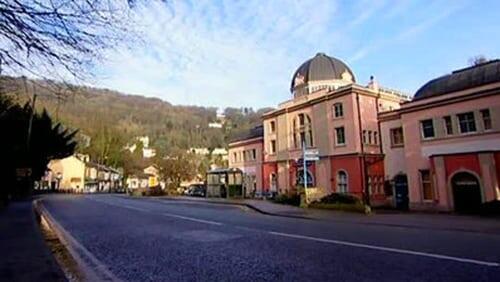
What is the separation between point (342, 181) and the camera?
41.0 m

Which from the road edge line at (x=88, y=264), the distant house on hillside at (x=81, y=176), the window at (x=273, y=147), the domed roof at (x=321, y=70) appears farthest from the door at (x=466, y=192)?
the distant house on hillside at (x=81, y=176)

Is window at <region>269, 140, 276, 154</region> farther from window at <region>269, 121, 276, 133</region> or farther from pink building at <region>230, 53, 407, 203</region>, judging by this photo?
window at <region>269, 121, 276, 133</region>

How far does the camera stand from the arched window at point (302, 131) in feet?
150

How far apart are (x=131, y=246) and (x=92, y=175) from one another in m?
94.1

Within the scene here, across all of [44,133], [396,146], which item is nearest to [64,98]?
[44,133]

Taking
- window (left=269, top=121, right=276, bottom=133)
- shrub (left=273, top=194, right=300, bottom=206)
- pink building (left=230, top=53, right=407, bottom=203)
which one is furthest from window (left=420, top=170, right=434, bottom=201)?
window (left=269, top=121, right=276, bottom=133)

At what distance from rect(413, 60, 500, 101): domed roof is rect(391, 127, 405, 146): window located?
12.5 ft

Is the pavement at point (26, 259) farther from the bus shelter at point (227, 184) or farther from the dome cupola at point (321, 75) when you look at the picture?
the dome cupola at point (321, 75)

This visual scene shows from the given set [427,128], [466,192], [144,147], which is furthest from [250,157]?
[144,147]

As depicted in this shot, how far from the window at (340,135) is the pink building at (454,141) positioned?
782cm

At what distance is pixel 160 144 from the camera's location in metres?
106

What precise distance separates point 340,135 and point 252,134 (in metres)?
20.5

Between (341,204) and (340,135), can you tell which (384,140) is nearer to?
(340,135)

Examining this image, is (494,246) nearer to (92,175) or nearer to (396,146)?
(396,146)
